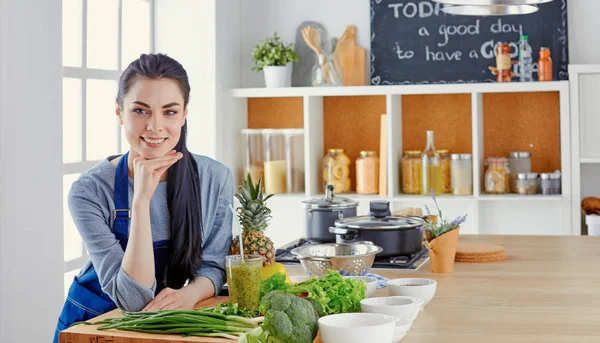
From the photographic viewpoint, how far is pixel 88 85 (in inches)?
159

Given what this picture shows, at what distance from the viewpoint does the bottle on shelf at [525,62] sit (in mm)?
4574

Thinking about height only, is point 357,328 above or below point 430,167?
below

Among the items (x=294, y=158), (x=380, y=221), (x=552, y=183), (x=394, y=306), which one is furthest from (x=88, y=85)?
(x=394, y=306)

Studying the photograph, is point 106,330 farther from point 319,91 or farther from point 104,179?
point 319,91

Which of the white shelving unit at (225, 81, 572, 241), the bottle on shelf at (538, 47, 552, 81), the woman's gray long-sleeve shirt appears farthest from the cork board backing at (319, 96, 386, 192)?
the woman's gray long-sleeve shirt

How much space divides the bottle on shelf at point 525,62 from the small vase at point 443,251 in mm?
2163

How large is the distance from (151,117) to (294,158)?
2.77 meters

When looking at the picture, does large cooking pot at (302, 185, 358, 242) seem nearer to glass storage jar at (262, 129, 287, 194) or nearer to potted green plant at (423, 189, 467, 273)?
potted green plant at (423, 189, 467, 273)

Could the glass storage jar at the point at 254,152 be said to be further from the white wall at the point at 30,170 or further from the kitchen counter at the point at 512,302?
the kitchen counter at the point at 512,302

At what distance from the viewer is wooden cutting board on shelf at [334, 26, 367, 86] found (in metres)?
4.88

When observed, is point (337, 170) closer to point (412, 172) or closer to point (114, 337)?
point (412, 172)

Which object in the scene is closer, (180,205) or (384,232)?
(180,205)

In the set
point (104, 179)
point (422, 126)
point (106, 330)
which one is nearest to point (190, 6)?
point (422, 126)

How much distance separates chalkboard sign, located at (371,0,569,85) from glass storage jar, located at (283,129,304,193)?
57 centimetres
